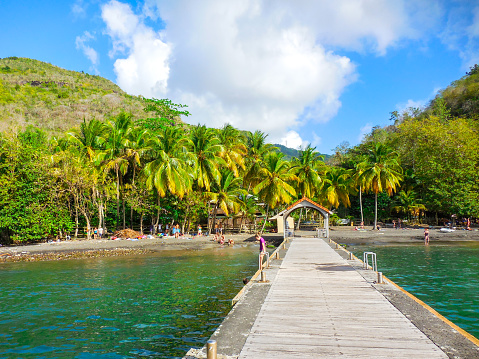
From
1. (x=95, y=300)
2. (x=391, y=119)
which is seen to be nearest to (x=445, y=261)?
(x=95, y=300)

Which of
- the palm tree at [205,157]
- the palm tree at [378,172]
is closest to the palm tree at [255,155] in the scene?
the palm tree at [205,157]

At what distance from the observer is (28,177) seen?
3100 centimetres

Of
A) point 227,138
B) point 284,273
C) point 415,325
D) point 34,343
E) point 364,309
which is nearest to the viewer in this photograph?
point 415,325

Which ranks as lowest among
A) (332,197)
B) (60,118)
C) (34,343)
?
(34,343)

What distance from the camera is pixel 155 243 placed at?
31.8 m

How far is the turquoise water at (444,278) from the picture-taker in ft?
37.4

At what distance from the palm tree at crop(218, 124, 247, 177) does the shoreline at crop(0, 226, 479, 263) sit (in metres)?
8.85

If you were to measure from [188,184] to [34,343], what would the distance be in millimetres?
25860

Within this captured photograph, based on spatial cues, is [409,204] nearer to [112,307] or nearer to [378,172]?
[378,172]

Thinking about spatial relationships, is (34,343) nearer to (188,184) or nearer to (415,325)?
(415,325)

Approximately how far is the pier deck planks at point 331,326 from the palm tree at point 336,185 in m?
38.1

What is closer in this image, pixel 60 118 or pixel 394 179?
pixel 394 179

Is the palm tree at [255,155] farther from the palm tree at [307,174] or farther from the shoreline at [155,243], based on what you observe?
the shoreline at [155,243]

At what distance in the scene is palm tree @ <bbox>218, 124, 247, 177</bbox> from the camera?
4131 cm
